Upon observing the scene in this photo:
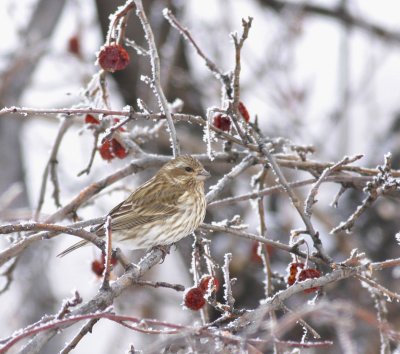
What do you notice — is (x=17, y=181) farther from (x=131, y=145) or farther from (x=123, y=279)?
(x=123, y=279)

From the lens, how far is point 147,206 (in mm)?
4852

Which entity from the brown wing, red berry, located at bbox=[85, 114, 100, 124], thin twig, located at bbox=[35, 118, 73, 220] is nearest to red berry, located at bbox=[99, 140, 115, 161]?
red berry, located at bbox=[85, 114, 100, 124]

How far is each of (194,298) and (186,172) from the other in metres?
1.73

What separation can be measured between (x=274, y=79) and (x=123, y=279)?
543cm

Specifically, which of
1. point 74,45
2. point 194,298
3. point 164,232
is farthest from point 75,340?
point 74,45

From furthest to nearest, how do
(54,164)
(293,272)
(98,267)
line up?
(54,164), (98,267), (293,272)

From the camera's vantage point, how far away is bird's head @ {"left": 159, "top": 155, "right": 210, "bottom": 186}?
447 cm

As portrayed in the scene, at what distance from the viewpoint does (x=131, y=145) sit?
4035mm

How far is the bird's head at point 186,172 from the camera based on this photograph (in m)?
4.47

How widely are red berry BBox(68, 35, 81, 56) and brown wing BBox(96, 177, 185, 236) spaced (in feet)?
9.76

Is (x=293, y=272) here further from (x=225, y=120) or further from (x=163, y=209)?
(x=163, y=209)

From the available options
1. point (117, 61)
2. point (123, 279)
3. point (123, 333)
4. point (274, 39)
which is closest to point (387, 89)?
point (274, 39)

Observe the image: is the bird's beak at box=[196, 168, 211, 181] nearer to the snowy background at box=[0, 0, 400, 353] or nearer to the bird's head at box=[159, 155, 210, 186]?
the bird's head at box=[159, 155, 210, 186]

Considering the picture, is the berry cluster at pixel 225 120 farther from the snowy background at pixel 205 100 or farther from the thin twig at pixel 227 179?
the snowy background at pixel 205 100
